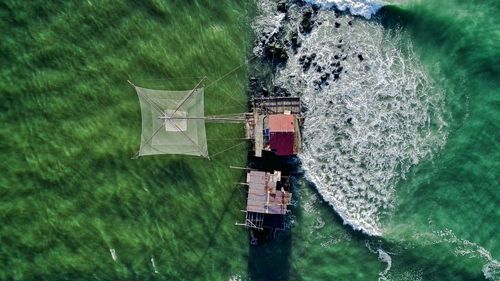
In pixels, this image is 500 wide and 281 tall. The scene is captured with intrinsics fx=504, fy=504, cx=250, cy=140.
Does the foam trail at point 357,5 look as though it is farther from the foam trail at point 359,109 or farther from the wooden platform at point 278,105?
the wooden platform at point 278,105

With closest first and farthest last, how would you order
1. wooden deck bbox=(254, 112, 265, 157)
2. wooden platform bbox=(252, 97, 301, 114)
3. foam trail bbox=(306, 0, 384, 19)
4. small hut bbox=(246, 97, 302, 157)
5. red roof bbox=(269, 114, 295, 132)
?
1. red roof bbox=(269, 114, 295, 132)
2. small hut bbox=(246, 97, 302, 157)
3. wooden deck bbox=(254, 112, 265, 157)
4. wooden platform bbox=(252, 97, 301, 114)
5. foam trail bbox=(306, 0, 384, 19)

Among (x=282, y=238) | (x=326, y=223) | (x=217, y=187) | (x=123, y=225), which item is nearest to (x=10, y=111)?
(x=123, y=225)

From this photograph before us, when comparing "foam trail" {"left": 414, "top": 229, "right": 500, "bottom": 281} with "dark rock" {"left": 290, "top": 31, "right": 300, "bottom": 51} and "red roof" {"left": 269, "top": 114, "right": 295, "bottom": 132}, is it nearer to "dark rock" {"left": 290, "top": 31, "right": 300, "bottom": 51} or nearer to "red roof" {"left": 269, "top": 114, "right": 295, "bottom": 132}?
"red roof" {"left": 269, "top": 114, "right": 295, "bottom": 132}

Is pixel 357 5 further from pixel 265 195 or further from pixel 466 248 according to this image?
pixel 466 248

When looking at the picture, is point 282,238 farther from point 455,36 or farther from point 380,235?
point 455,36

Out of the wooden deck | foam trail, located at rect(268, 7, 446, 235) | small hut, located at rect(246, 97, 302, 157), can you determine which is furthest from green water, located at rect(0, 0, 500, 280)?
the wooden deck

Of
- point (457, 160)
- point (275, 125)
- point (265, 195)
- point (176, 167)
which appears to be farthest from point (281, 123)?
point (457, 160)
